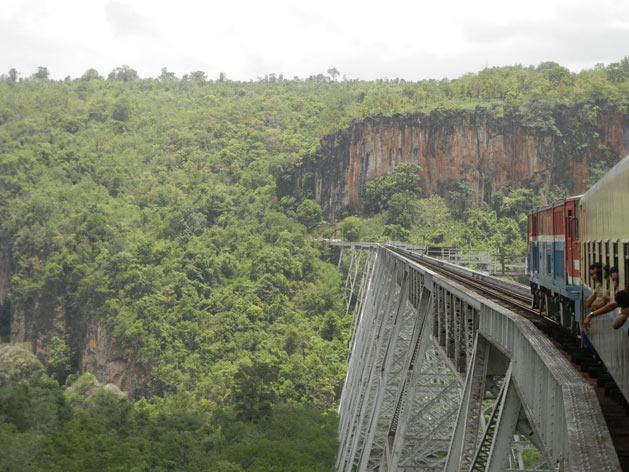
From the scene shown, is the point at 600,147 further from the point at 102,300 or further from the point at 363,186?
the point at 102,300

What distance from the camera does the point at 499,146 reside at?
283 feet

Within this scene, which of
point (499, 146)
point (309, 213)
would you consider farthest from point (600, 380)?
point (309, 213)

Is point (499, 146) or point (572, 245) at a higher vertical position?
point (499, 146)

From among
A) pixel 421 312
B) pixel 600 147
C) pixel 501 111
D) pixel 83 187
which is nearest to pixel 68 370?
pixel 83 187

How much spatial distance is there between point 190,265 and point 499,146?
35647 millimetres

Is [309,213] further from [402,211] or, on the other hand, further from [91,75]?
[91,75]

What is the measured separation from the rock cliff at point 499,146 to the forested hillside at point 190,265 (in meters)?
1.88

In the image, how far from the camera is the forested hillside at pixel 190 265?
148 ft

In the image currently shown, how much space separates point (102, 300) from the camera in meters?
78.5

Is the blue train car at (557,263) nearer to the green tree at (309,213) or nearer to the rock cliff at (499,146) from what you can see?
the rock cliff at (499,146)

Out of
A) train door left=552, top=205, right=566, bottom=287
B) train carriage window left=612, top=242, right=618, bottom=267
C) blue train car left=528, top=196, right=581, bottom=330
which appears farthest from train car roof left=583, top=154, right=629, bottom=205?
train door left=552, top=205, right=566, bottom=287

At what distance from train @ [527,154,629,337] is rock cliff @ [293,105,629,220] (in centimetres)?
6985

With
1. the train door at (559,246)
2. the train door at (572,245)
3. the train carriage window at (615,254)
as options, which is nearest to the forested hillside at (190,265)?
→ the train door at (559,246)

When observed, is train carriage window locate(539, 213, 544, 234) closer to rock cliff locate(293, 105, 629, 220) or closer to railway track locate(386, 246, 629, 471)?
railway track locate(386, 246, 629, 471)
